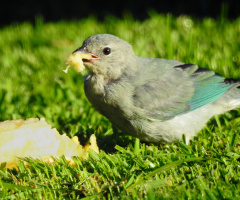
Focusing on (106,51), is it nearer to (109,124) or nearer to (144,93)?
(144,93)

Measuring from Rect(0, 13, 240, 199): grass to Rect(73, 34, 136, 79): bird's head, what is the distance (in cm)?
72

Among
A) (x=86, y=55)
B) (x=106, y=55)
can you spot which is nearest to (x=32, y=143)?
(x=86, y=55)

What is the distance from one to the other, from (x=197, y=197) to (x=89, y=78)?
5.43 feet

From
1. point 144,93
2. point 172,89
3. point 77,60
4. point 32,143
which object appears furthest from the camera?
point 172,89

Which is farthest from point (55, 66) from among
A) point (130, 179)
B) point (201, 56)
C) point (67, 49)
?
point (130, 179)

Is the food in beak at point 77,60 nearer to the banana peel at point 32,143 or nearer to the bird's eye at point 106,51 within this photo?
the bird's eye at point 106,51

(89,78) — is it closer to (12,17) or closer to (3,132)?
(3,132)

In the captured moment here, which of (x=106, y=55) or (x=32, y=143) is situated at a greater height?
(x=106, y=55)

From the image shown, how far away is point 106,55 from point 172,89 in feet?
2.43

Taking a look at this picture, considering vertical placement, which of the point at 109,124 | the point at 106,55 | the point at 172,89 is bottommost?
the point at 109,124

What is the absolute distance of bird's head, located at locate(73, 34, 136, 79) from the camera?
3.85 m

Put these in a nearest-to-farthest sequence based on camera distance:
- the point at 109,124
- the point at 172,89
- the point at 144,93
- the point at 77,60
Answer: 1. the point at 77,60
2. the point at 144,93
3. the point at 172,89
4. the point at 109,124

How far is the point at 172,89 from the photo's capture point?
13.3 feet

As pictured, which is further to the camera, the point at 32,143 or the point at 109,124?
the point at 109,124
